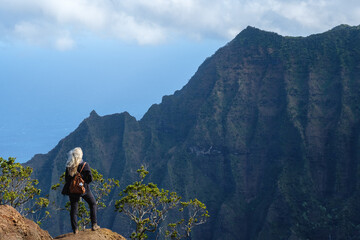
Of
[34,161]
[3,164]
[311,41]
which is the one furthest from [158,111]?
[3,164]

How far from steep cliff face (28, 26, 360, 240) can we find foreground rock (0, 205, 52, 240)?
97825 millimetres

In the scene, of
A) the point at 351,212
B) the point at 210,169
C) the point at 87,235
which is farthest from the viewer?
the point at 210,169

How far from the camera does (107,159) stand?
503 feet

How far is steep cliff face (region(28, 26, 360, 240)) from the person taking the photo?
110 meters

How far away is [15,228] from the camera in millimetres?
13555

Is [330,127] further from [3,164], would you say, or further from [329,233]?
[3,164]

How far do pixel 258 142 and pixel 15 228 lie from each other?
124 m

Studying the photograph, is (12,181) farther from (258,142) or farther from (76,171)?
(258,142)

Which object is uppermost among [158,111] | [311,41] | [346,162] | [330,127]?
[311,41]

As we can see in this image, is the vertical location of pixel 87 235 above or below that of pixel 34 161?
below

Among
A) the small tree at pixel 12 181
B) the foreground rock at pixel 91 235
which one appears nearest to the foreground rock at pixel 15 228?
the foreground rock at pixel 91 235

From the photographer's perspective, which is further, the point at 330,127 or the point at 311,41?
the point at 311,41

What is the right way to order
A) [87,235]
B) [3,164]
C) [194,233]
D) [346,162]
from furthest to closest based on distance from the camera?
[194,233]
[346,162]
[3,164]
[87,235]

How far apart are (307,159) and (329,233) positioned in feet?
83.8
